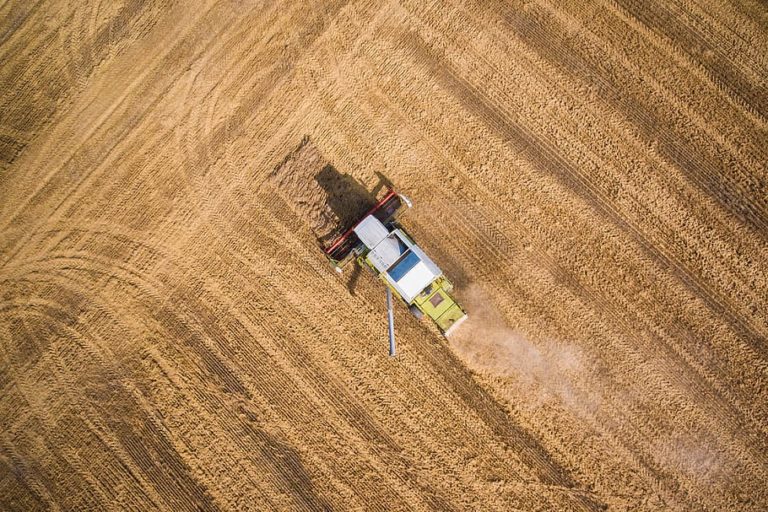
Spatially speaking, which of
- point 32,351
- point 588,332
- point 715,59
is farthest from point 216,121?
point 715,59

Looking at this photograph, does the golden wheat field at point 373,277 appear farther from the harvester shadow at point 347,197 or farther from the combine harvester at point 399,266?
the combine harvester at point 399,266

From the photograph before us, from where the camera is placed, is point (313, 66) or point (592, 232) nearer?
point (592, 232)

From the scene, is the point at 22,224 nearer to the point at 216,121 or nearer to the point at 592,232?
the point at 216,121

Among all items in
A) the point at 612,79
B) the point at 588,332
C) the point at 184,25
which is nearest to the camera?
the point at 588,332

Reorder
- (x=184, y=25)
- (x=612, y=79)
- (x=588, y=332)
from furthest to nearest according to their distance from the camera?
1. (x=184, y=25)
2. (x=612, y=79)
3. (x=588, y=332)

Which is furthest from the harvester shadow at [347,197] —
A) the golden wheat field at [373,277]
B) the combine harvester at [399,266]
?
the combine harvester at [399,266]

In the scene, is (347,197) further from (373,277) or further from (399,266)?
(399,266)
